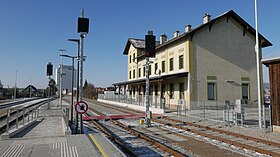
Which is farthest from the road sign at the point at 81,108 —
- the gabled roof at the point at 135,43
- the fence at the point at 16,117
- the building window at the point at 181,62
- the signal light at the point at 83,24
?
the gabled roof at the point at 135,43

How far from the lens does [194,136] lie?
10.9 m

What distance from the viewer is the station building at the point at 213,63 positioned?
2642cm

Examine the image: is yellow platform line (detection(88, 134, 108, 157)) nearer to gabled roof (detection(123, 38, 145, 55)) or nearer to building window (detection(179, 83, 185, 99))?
building window (detection(179, 83, 185, 99))

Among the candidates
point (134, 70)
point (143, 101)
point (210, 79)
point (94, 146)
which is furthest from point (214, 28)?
point (94, 146)

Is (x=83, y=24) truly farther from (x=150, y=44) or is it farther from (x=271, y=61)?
(x=271, y=61)

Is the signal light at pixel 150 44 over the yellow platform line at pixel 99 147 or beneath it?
over

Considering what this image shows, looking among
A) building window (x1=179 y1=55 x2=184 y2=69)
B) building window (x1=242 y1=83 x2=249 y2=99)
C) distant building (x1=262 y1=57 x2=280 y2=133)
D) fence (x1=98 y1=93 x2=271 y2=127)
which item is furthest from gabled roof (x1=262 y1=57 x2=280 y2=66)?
building window (x1=242 y1=83 x2=249 y2=99)

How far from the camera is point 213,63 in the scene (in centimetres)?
2747

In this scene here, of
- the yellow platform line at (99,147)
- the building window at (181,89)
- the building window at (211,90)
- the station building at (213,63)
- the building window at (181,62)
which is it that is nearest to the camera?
the yellow platform line at (99,147)

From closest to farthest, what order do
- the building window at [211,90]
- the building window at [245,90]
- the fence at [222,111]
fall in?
the fence at [222,111] → the building window at [211,90] → the building window at [245,90]

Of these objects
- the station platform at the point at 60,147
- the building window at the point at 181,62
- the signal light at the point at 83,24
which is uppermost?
the building window at the point at 181,62

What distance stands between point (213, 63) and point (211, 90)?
319cm

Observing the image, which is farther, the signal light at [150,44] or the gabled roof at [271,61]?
the signal light at [150,44]

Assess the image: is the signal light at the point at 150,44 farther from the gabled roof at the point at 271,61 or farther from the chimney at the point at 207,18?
the chimney at the point at 207,18
